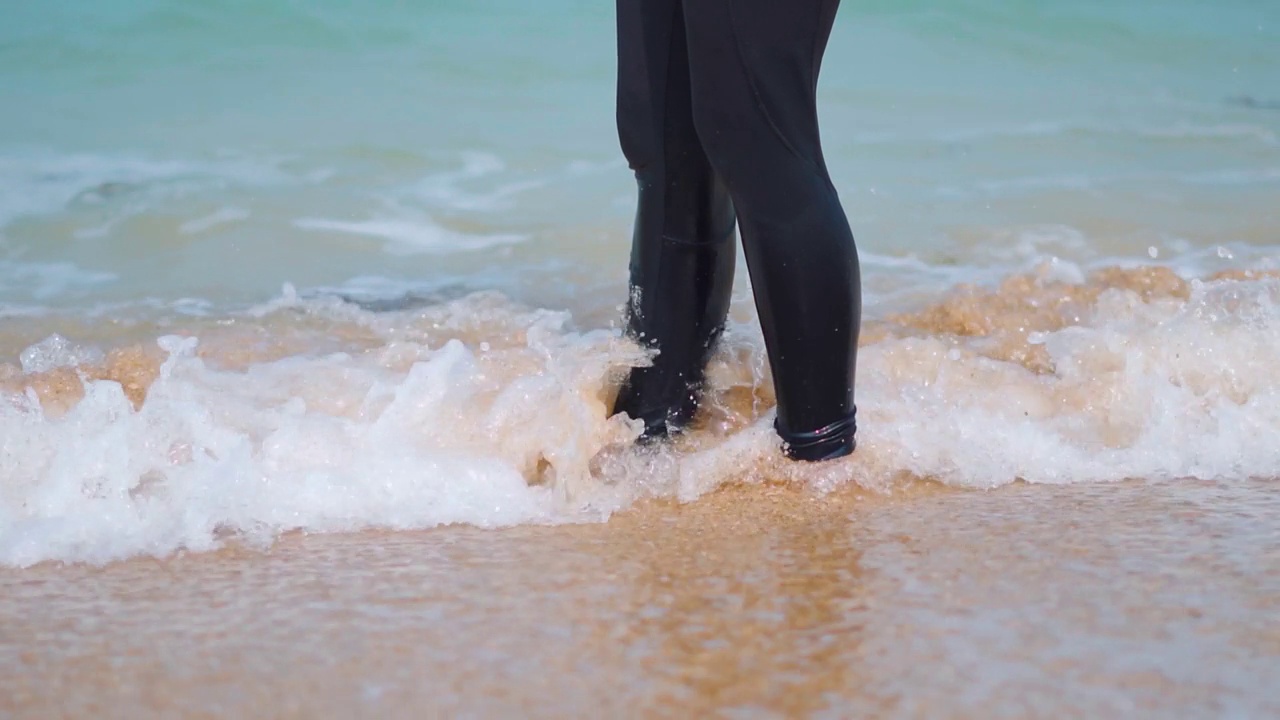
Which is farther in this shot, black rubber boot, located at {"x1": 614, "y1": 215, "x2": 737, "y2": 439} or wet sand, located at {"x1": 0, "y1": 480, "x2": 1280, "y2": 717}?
black rubber boot, located at {"x1": 614, "y1": 215, "x2": 737, "y2": 439}

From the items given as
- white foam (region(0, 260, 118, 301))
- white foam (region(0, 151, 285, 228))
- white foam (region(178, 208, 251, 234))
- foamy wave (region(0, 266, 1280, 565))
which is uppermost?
white foam (region(0, 151, 285, 228))

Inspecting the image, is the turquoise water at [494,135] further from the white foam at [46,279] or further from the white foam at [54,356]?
the white foam at [54,356]

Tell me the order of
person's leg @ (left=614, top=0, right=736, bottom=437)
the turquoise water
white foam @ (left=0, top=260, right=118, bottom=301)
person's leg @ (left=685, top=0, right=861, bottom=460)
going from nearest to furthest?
person's leg @ (left=685, top=0, right=861, bottom=460)
person's leg @ (left=614, top=0, right=736, bottom=437)
white foam @ (left=0, top=260, right=118, bottom=301)
the turquoise water

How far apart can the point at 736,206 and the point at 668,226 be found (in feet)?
0.56

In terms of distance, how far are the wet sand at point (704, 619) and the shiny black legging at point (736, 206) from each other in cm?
20

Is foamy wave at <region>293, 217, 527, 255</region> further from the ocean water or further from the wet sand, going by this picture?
the wet sand

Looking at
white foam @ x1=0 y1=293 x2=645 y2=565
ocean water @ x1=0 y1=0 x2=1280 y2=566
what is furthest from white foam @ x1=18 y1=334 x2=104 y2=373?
white foam @ x1=0 y1=293 x2=645 y2=565

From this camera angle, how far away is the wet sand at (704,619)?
3.19 feet

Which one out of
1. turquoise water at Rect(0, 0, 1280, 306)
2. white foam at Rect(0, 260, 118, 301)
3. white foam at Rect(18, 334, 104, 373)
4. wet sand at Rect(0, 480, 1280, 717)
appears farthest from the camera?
turquoise water at Rect(0, 0, 1280, 306)

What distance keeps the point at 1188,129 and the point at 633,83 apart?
→ 4.59m

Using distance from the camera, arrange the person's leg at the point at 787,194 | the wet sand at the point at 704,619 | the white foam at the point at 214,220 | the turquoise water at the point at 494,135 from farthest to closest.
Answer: the white foam at the point at 214,220, the turquoise water at the point at 494,135, the person's leg at the point at 787,194, the wet sand at the point at 704,619

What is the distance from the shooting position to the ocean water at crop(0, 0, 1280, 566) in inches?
65.0

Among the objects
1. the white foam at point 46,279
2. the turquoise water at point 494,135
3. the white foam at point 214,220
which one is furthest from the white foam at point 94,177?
the white foam at point 46,279

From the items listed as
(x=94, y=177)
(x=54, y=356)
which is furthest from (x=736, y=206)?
(x=94, y=177)
